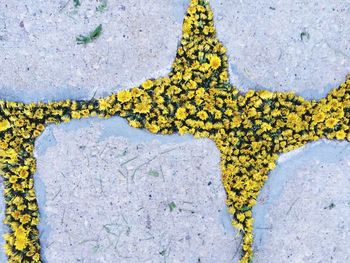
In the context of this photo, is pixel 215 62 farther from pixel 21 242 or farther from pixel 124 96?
pixel 21 242

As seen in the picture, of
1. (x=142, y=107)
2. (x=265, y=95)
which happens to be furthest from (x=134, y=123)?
(x=265, y=95)

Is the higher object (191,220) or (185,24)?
(185,24)

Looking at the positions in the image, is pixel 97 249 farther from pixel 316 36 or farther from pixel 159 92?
pixel 316 36

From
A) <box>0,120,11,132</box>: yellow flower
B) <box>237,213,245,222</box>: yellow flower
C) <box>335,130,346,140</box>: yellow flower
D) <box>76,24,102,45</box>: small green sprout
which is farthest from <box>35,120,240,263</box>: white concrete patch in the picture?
<box>335,130,346,140</box>: yellow flower

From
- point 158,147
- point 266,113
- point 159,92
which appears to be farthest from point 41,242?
point 266,113

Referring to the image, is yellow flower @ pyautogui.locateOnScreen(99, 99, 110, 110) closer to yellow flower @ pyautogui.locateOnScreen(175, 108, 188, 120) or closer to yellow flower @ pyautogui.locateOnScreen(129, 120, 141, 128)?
yellow flower @ pyautogui.locateOnScreen(129, 120, 141, 128)

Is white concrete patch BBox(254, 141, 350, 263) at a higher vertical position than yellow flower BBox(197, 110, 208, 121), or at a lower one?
lower

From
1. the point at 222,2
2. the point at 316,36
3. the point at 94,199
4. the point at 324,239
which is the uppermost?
the point at 222,2
